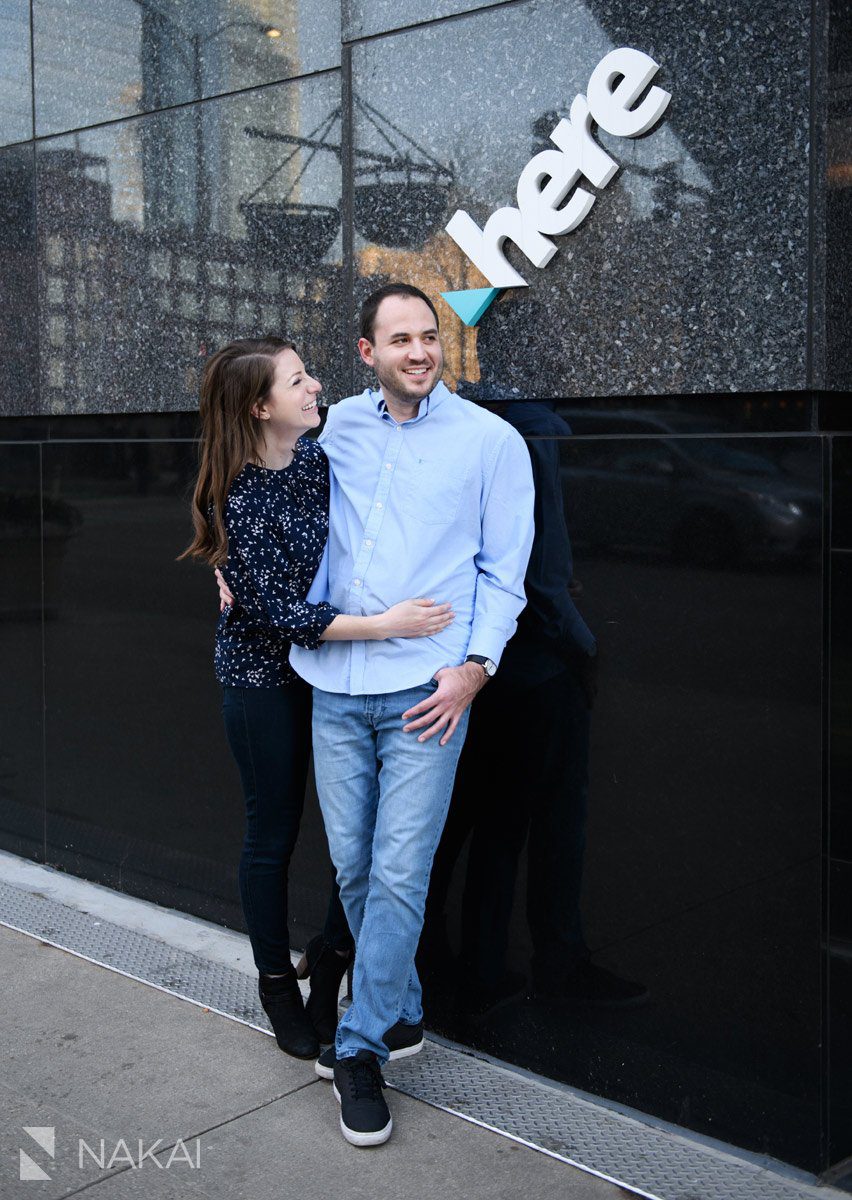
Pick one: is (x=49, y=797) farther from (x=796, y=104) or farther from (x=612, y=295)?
(x=796, y=104)

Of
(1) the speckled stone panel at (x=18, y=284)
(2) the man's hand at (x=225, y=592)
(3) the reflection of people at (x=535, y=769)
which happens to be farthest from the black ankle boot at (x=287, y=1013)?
(1) the speckled stone panel at (x=18, y=284)

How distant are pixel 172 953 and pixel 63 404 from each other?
6.64ft

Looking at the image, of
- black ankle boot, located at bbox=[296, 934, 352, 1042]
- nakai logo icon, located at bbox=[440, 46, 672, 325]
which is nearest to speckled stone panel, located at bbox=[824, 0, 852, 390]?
nakai logo icon, located at bbox=[440, 46, 672, 325]

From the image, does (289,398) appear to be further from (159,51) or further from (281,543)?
(159,51)

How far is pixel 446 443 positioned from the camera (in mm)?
3191

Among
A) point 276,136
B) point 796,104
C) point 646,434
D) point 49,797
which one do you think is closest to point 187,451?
point 276,136

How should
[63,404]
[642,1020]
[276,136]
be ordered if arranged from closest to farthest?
[642,1020] → [276,136] → [63,404]

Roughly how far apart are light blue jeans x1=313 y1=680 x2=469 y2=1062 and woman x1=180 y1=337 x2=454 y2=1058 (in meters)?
0.19

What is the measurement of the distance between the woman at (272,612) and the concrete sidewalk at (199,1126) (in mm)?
236

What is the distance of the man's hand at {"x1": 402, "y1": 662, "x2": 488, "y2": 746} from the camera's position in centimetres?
313

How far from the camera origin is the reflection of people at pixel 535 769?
337 cm

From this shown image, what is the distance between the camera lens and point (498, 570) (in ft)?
10.5

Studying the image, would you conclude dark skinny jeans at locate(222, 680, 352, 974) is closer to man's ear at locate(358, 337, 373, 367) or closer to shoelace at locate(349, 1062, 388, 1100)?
shoelace at locate(349, 1062, 388, 1100)

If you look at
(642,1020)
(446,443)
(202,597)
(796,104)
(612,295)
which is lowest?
(642,1020)
